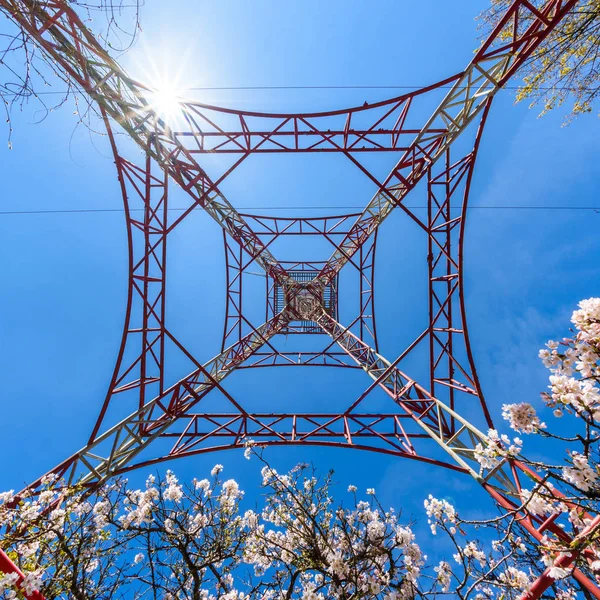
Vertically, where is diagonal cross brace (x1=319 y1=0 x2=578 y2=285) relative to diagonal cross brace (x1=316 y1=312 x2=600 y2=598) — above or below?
above

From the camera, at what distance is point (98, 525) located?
529 centimetres

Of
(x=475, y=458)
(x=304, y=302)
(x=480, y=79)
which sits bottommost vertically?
(x=475, y=458)

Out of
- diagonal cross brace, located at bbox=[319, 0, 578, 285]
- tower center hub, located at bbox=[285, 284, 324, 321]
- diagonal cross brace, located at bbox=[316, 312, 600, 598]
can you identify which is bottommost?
diagonal cross brace, located at bbox=[316, 312, 600, 598]

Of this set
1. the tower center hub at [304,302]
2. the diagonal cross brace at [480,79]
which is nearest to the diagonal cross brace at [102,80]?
the diagonal cross brace at [480,79]

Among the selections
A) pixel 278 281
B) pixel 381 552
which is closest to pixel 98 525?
pixel 381 552

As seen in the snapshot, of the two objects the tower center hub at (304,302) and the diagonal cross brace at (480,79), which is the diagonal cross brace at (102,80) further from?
the tower center hub at (304,302)

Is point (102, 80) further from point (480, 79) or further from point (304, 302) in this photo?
point (304, 302)

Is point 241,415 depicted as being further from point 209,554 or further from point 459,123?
point 459,123

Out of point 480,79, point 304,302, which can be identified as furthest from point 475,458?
point 304,302

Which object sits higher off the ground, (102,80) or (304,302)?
(304,302)

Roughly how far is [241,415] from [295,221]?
8.16m

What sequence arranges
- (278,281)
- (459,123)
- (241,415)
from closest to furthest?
1. (459,123)
2. (241,415)
3. (278,281)

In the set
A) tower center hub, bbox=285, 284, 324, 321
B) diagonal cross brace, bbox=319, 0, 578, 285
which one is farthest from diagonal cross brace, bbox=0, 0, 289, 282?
tower center hub, bbox=285, 284, 324, 321

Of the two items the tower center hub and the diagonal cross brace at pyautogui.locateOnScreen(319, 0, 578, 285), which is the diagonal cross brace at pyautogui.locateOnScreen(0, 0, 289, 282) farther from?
the tower center hub
